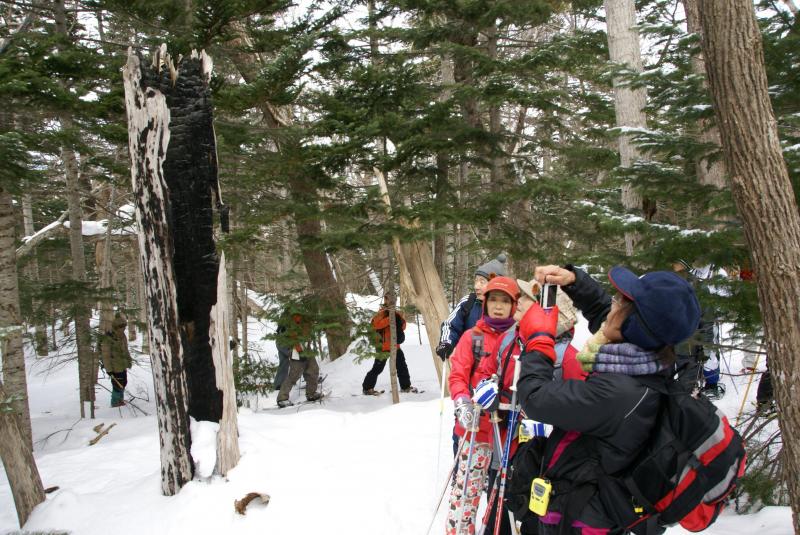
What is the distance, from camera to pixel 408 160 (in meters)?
8.96

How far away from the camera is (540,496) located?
7.54 feet

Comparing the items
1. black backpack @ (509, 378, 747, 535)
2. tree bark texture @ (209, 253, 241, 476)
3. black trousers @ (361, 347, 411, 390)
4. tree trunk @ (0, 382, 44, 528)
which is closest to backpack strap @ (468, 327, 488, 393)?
black backpack @ (509, 378, 747, 535)

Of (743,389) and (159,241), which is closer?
(159,241)

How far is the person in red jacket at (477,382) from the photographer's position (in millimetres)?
3531

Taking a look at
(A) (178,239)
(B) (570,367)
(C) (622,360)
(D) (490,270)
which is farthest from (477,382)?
(A) (178,239)

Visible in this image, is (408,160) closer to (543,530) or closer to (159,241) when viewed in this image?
(159,241)

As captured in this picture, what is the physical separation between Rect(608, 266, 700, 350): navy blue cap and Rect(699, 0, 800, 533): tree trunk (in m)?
1.33

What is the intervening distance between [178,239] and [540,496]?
333 cm

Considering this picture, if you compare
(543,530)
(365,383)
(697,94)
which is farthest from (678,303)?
(365,383)

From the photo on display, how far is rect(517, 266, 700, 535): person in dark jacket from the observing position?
2.03m

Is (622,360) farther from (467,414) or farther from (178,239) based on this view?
(178,239)

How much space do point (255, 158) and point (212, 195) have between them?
497 cm

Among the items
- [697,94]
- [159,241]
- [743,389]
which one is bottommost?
→ [743,389]

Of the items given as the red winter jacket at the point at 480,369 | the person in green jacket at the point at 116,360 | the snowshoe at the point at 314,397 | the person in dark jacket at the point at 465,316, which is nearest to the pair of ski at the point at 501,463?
the red winter jacket at the point at 480,369
